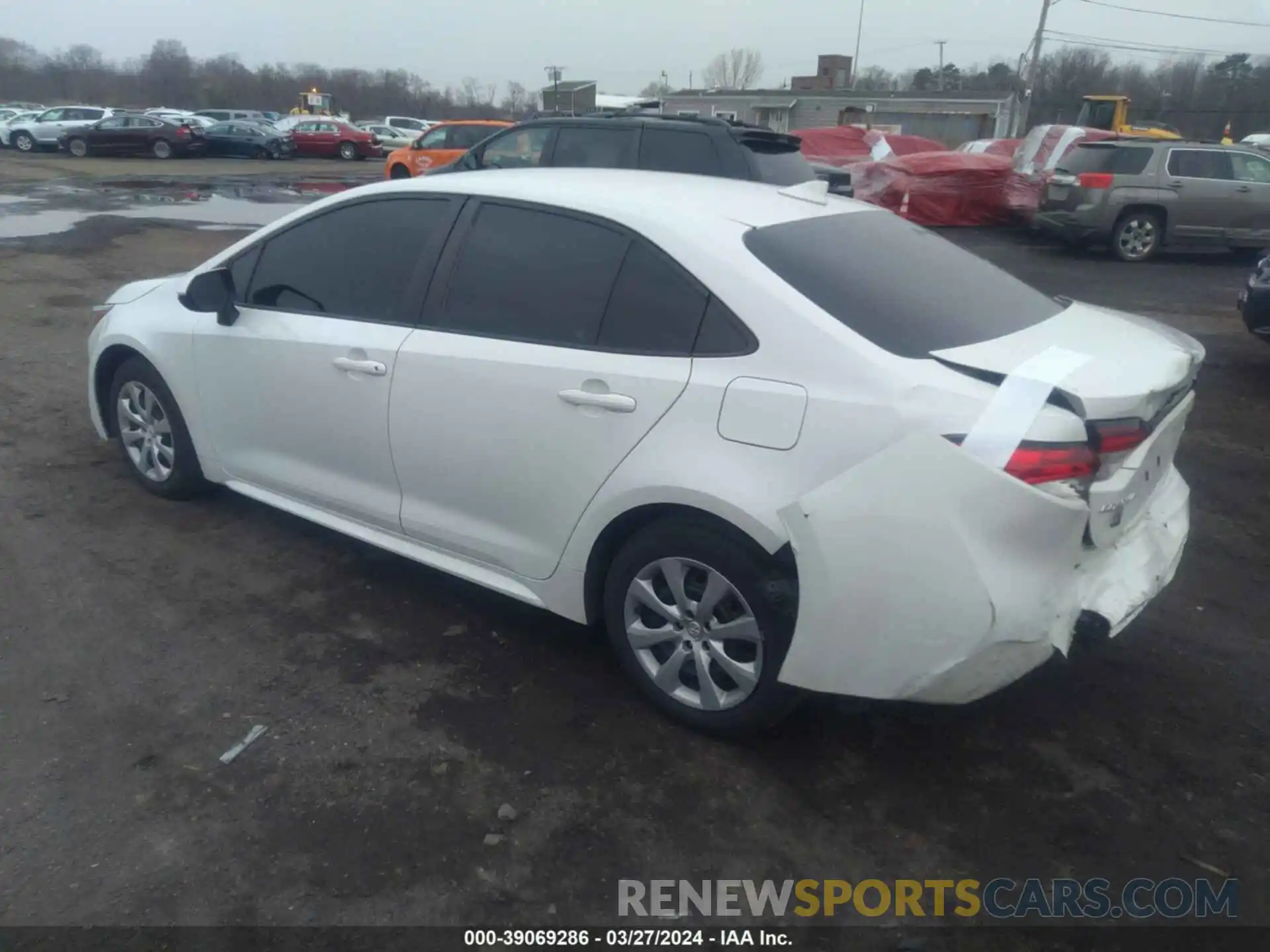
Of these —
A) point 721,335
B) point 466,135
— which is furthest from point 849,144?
point 721,335

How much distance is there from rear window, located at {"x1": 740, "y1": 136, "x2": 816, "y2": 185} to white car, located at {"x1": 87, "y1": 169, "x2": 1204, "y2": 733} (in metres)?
5.78

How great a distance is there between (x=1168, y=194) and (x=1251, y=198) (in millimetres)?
1121

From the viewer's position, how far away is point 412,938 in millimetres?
2463

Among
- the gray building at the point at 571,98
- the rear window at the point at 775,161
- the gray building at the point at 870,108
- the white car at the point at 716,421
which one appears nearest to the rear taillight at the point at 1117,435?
the white car at the point at 716,421

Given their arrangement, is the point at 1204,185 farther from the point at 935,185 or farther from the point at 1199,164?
the point at 935,185

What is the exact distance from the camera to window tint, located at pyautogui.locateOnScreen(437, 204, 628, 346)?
11.0 feet

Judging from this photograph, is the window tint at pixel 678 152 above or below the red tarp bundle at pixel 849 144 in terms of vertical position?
above

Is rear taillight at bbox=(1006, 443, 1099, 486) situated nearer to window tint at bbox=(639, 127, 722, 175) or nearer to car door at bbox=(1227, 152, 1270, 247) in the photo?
window tint at bbox=(639, 127, 722, 175)

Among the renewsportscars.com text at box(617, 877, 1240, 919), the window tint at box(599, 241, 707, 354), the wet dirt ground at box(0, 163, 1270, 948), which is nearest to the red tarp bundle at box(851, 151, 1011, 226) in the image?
the wet dirt ground at box(0, 163, 1270, 948)

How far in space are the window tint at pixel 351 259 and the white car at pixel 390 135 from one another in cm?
3470

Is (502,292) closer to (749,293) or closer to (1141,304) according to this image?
(749,293)

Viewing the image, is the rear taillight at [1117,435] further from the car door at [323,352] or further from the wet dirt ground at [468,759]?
the car door at [323,352]

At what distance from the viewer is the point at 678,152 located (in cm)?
977

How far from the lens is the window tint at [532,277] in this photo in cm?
334
